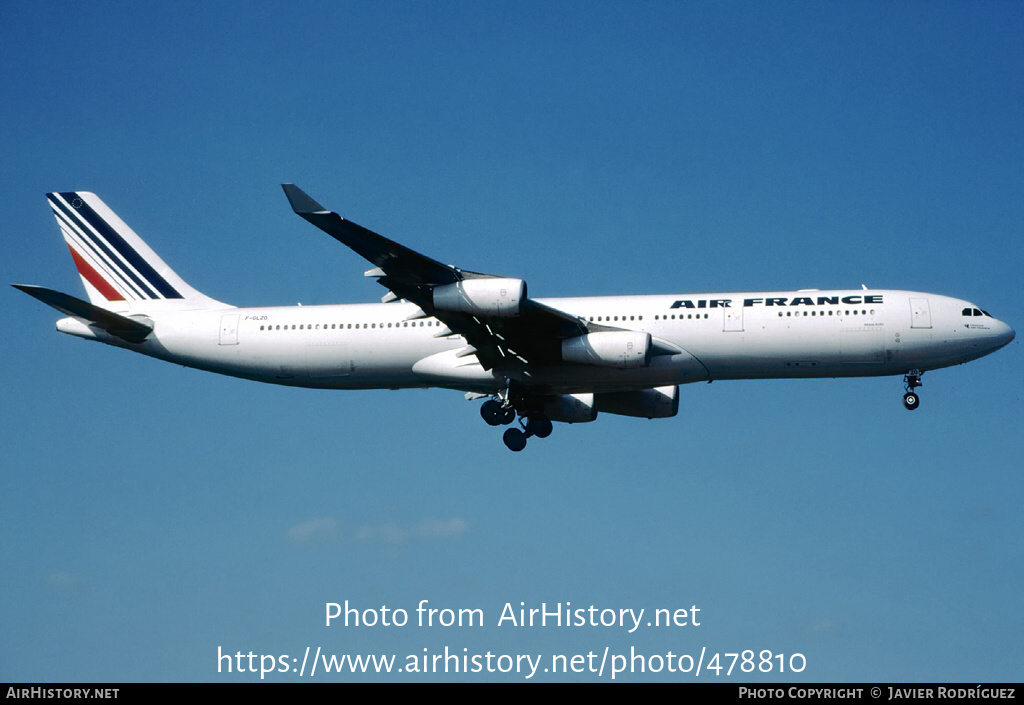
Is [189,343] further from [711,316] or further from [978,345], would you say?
[978,345]

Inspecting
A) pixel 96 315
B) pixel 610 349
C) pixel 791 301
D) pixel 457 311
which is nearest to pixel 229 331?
pixel 96 315

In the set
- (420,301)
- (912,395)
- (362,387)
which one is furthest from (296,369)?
(912,395)

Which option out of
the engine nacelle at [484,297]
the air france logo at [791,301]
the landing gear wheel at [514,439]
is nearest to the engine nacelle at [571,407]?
the landing gear wheel at [514,439]

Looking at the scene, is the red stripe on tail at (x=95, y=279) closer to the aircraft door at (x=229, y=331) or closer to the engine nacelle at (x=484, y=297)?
the aircraft door at (x=229, y=331)

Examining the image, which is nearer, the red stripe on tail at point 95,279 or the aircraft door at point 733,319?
the aircraft door at point 733,319

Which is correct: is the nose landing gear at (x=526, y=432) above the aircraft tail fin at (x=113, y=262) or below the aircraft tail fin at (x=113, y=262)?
below

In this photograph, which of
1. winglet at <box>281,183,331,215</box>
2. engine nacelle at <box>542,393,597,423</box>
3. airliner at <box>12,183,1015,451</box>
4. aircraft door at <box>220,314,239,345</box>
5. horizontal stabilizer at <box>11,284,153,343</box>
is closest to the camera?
winglet at <box>281,183,331,215</box>

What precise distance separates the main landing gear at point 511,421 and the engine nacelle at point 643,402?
2.71m

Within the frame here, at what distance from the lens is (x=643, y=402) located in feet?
170

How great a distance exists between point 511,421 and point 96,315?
16701 millimetres

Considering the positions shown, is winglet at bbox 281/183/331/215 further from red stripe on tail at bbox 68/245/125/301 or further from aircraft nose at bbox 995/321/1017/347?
aircraft nose at bbox 995/321/1017/347

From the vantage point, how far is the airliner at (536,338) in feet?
145

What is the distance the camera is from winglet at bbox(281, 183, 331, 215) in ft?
128

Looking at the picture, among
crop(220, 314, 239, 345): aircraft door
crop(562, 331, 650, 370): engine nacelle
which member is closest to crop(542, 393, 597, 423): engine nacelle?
crop(562, 331, 650, 370): engine nacelle
